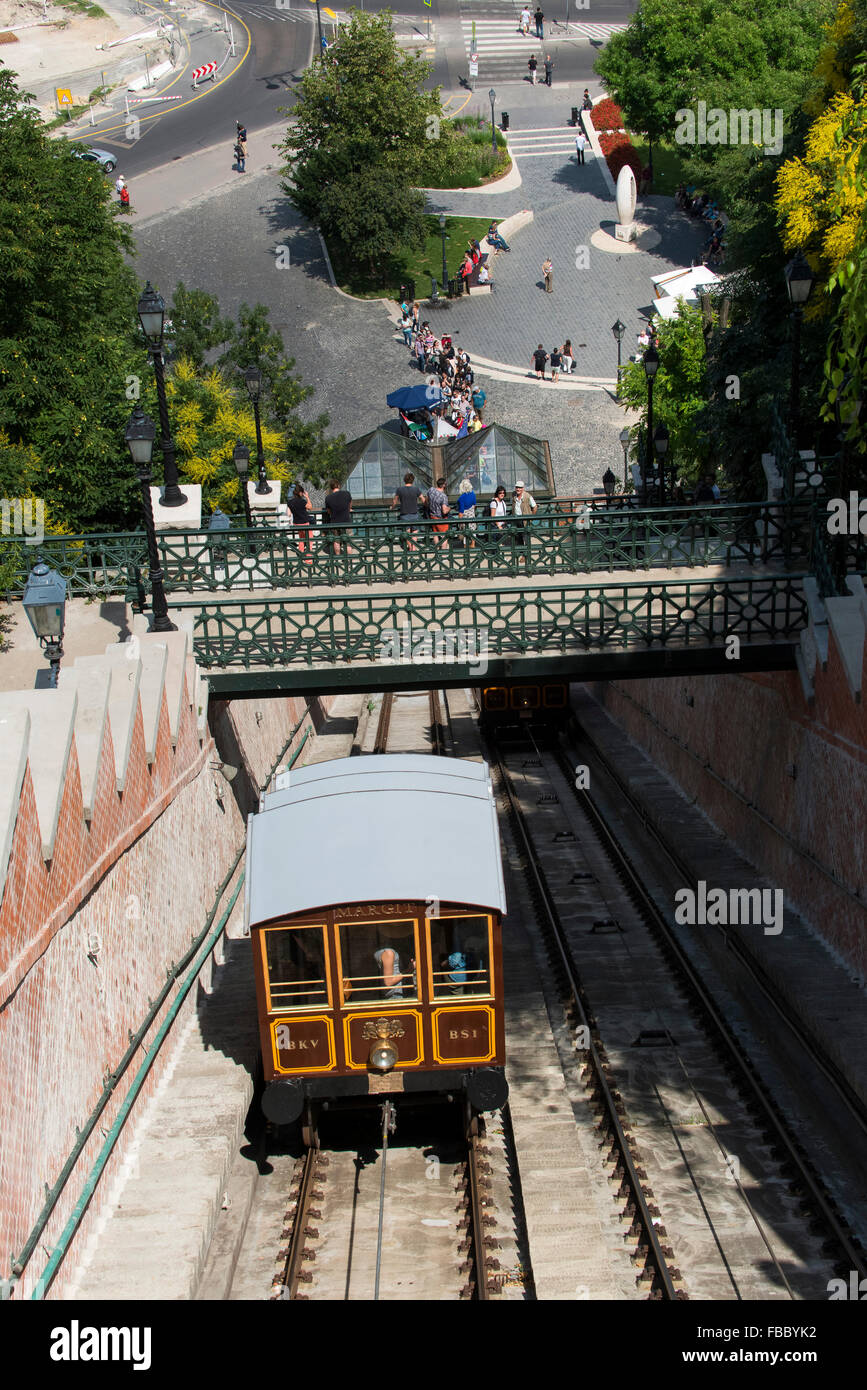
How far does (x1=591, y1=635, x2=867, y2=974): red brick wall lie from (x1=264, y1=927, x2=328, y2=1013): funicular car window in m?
5.27

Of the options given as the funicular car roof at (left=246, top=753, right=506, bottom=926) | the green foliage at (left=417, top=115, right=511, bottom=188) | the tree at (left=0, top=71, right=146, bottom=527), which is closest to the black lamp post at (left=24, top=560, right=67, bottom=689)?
the funicular car roof at (left=246, top=753, right=506, bottom=926)

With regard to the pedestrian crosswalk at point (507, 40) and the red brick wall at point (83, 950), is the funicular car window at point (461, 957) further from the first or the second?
the pedestrian crosswalk at point (507, 40)

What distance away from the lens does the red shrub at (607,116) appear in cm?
6531

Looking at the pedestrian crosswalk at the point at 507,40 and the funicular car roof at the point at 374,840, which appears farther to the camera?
the pedestrian crosswalk at the point at 507,40

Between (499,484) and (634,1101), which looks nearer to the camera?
(634,1101)

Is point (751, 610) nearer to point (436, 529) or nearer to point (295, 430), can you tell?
point (436, 529)

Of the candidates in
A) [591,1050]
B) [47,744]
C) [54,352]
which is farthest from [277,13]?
[47,744]

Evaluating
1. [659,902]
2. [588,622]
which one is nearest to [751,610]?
[588,622]

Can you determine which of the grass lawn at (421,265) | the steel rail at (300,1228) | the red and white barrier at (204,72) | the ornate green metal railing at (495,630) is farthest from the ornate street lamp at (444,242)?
the steel rail at (300,1228)

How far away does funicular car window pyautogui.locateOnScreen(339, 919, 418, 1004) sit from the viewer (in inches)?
431

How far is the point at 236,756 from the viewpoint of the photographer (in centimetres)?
2019

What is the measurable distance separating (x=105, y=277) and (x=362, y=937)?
22547 mm

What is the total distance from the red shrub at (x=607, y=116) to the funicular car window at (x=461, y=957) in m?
61.1
